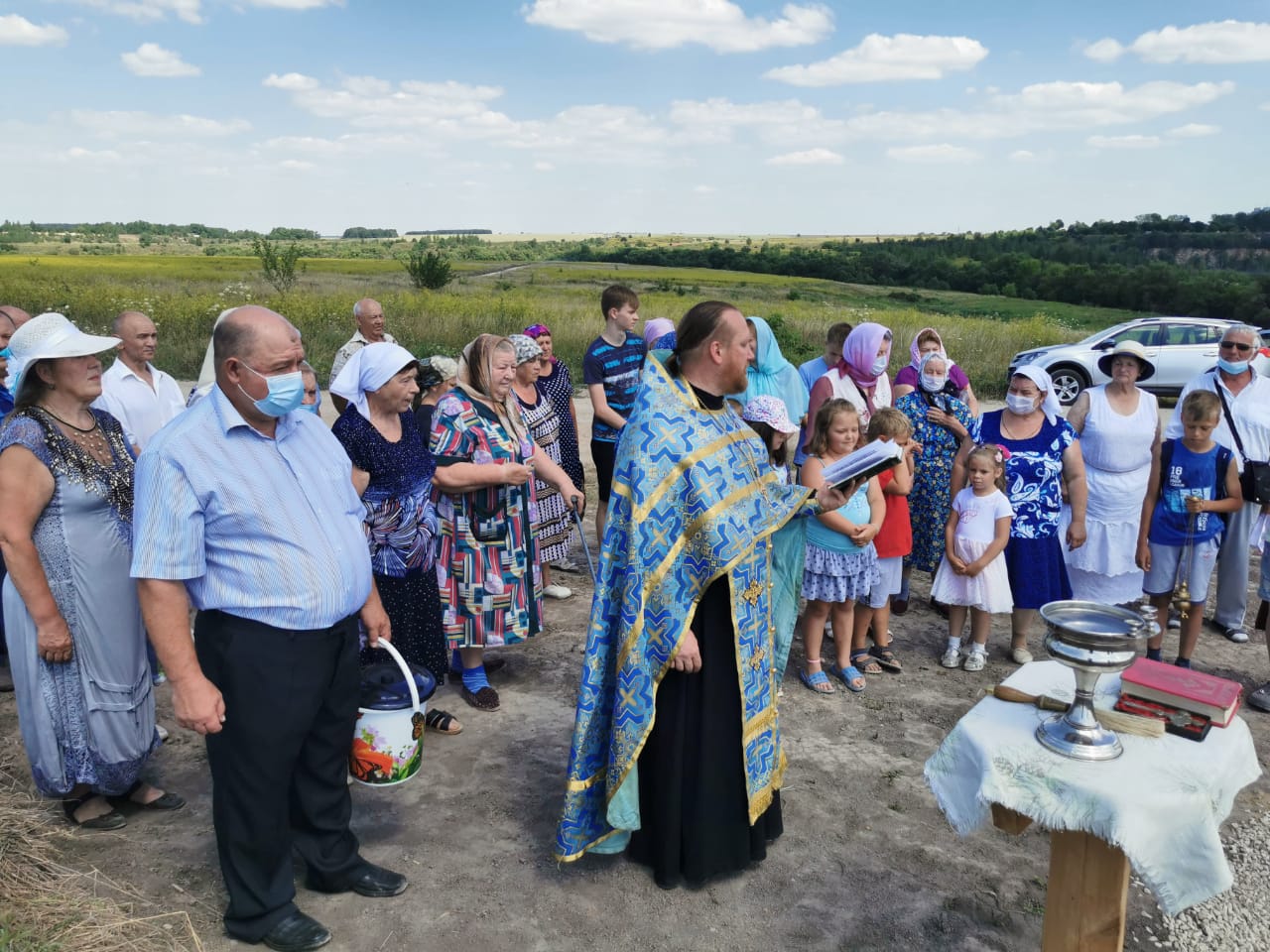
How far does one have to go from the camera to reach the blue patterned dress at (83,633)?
3211 mm

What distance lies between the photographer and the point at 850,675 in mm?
4840

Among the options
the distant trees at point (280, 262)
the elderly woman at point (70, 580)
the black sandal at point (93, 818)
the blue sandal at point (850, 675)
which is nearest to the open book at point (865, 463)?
the blue sandal at point (850, 675)

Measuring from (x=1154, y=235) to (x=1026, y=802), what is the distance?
228 feet

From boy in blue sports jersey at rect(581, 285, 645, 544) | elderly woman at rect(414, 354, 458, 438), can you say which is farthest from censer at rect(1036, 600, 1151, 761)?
boy in blue sports jersey at rect(581, 285, 645, 544)

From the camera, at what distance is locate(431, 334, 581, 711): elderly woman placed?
421cm

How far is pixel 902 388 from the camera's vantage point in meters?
6.02

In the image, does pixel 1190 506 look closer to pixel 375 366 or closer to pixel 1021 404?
pixel 1021 404

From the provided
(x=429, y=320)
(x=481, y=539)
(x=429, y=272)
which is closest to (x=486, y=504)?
(x=481, y=539)

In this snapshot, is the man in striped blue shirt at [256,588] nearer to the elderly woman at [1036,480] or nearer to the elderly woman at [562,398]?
the elderly woman at [562,398]

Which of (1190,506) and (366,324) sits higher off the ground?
(366,324)

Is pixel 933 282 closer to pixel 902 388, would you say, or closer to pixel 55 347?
pixel 902 388

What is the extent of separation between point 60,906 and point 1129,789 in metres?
3.03

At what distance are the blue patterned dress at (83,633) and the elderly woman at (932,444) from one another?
166 inches

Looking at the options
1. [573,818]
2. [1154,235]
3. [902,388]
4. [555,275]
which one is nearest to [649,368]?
[573,818]
